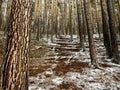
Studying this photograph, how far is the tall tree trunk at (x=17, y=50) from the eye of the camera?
2.41 metres

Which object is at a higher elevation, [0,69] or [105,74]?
[0,69]

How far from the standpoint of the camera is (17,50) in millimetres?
2506

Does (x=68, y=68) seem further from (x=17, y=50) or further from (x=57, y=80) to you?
(x=17, y=50)

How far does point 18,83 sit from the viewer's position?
2.43 m

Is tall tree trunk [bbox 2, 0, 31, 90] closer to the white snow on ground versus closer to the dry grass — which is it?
the white snow on ground

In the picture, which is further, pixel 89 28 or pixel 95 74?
pixel 89 28

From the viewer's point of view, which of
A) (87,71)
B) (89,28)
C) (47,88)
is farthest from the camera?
(89,28)

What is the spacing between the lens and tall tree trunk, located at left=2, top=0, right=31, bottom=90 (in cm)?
241

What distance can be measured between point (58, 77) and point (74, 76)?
2.16 feet

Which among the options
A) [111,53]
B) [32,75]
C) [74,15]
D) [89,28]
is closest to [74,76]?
[32,75]

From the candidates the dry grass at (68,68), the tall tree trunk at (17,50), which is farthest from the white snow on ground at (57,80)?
the tall tree trunk at (17,50)

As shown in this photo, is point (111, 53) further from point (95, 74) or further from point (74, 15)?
point (74, 15)

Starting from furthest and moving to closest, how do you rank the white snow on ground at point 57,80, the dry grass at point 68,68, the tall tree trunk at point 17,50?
the dry grass at point 68,68
the white snow on ground at point 57,80
the tall tree trunk at point 17,50

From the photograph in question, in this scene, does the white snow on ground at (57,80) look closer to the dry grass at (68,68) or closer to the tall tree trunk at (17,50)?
the dry grass at (68,68)
